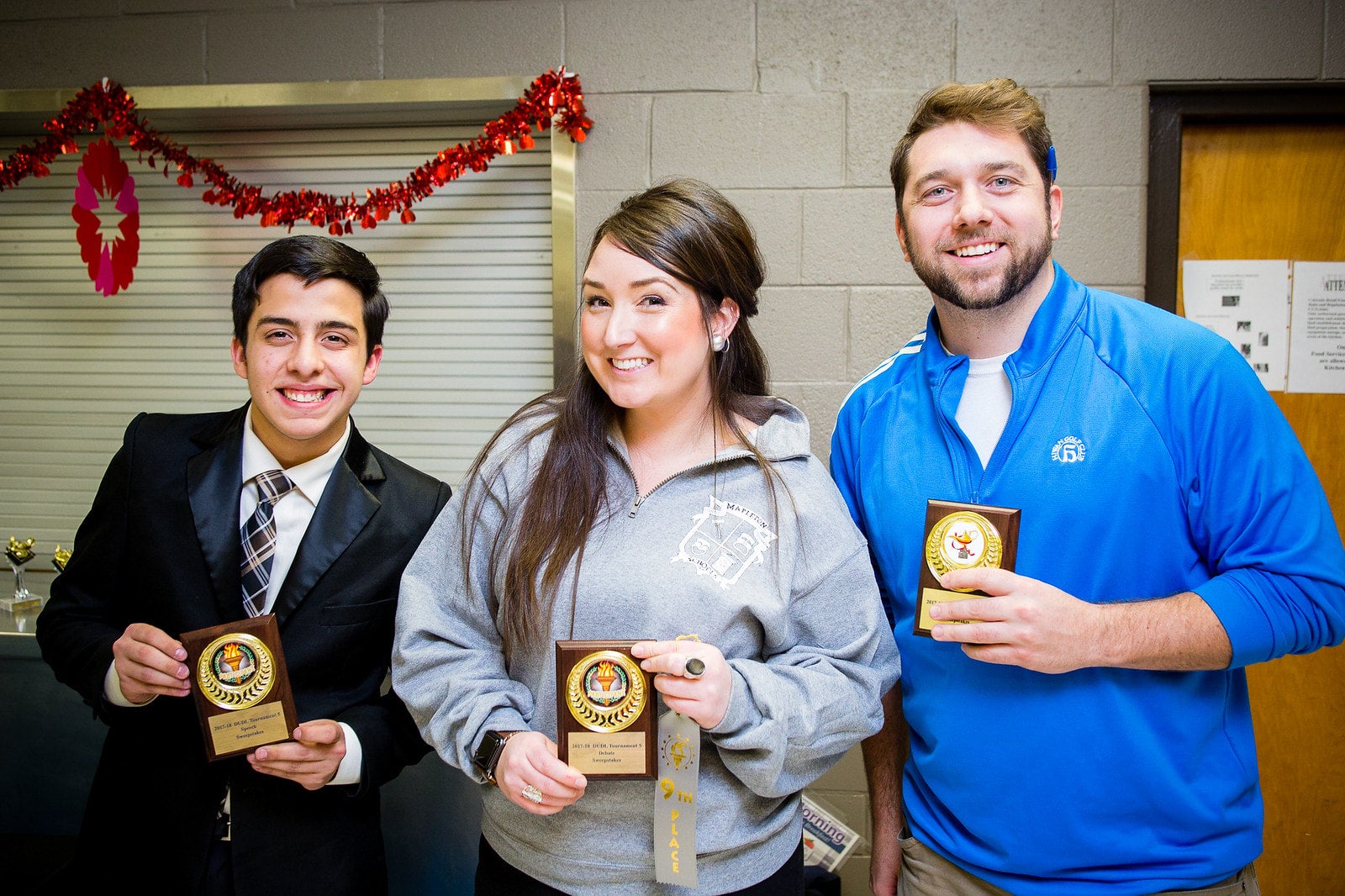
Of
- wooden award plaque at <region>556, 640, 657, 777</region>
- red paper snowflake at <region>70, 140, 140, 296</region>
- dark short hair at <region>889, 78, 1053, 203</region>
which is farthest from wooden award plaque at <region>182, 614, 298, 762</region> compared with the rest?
red paper snowflake at <region>70, 140, 140, 296</region>

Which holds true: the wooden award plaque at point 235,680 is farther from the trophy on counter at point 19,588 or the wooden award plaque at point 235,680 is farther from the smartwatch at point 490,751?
the trophy on counter at point 19,588

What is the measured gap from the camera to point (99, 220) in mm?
2793

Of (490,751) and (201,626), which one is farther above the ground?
(201,626)

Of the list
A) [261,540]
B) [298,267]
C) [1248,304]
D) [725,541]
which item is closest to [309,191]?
[298,267]

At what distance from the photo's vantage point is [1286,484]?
122 centimetres

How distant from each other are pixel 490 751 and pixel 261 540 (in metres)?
0.57

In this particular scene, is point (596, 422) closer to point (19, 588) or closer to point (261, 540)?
point (261, 540)

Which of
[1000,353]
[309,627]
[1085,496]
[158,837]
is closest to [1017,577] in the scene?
[1085,496]

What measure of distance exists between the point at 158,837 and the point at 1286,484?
1.78 meters

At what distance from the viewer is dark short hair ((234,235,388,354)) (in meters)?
1.44

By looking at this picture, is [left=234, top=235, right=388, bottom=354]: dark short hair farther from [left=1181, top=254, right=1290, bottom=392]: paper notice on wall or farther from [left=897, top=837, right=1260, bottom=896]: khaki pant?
[left=1181, top=254, right=1290, bottom=392]: paper notice on wall

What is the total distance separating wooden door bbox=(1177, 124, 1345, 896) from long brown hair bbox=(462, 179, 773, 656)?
1.75 m

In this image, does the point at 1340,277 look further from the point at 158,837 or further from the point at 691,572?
the point at 158,837

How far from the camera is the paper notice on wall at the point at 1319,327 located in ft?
7.96
